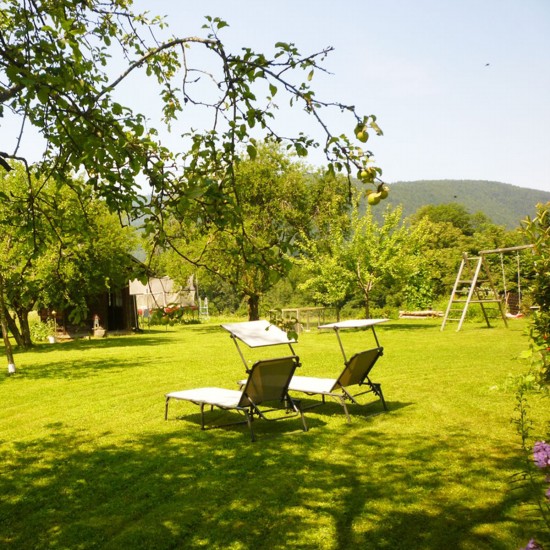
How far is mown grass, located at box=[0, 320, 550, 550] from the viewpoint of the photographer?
4.30 m

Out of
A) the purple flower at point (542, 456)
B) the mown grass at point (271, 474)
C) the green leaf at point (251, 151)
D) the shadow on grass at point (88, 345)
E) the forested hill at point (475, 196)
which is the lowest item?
the mown grass at point (271, 474)

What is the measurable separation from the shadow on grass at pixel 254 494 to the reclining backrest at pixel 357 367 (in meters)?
0.90

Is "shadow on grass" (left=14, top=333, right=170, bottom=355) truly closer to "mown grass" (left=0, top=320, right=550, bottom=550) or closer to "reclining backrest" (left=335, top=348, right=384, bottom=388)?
"mown grass" (left=0, top=320, right=550, bottom=550)

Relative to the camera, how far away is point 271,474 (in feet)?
18.4

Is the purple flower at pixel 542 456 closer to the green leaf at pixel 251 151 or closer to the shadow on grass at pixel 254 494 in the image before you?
the shadow on grass at pixel 254 494

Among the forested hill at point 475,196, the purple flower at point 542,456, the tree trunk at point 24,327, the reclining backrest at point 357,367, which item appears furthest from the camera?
the forested hill at point 475,196

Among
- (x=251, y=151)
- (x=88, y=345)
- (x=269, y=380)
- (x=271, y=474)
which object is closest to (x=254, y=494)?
(x=271, y=474)

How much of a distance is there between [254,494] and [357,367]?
10.2 ft

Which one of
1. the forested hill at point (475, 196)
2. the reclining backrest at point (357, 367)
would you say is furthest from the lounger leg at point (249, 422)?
the forested hill at point (475, 196)

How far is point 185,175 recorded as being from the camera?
3539 millimetres

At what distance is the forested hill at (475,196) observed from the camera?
159m

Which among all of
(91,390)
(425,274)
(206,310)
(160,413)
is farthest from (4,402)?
(206,310)

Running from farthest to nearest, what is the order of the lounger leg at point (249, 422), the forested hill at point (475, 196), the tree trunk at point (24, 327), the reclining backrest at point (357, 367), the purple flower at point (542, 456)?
1. the forested hill at point (475, 196)
2. the tree trunk at point (24, 327)
3. the reclining backrest at point (357, 367)
4. the lounger leg at point (249, 422)
5. the purple flower at point (542, 456)

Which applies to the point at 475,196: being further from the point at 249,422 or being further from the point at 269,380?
the point at 249,422
